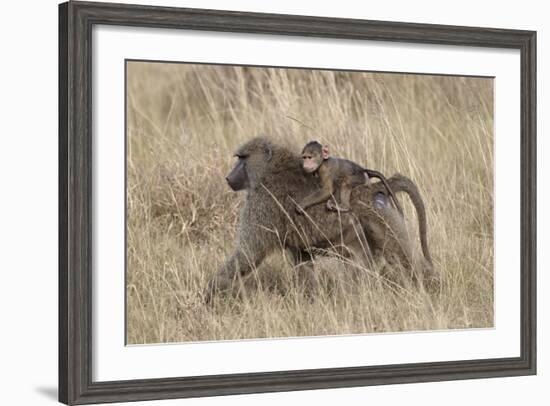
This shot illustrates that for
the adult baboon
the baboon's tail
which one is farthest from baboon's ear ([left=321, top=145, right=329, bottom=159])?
the baboon's tail

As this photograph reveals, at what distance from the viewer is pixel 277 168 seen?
6660 millimetres

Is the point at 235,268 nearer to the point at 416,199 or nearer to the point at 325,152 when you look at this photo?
the point at 325,152

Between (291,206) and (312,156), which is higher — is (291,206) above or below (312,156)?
below

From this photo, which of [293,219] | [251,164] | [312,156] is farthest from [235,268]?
[312,156]

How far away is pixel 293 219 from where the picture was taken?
660 cm

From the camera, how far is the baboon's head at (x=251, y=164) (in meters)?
6.68

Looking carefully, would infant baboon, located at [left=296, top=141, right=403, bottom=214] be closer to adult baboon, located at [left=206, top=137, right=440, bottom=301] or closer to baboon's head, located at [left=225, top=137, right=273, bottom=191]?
adult baboon, located at [left=206, top=137, right=440, bottom=301]

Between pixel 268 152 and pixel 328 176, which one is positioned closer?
pixel 328 176

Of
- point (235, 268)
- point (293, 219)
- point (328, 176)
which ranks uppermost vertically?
point (328, 176)

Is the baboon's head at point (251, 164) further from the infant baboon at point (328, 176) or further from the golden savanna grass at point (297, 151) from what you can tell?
the infant baboon at point (328, 176)

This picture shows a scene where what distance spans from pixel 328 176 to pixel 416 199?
541 mm

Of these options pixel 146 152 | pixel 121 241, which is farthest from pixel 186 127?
pixel 121 241

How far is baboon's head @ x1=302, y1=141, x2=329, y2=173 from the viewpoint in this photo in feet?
21.6

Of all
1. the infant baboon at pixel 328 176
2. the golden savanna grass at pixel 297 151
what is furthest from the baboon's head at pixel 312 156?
the golden savanna grass at pixel 297 151
